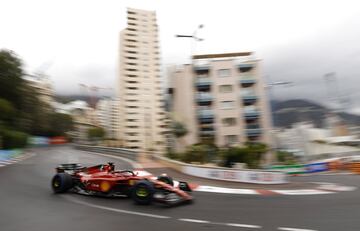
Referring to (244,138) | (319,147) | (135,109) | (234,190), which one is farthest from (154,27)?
(234,190)

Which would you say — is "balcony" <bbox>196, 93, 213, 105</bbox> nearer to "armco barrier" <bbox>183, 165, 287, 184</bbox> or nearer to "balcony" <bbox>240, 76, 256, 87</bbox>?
"balcony" <bbox>240, 76, 256, 87</bbox>

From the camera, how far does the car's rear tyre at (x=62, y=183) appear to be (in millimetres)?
11289

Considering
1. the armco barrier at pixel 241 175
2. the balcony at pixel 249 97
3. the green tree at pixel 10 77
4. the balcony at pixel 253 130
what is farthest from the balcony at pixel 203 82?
the armco barrier at pixel 241 175

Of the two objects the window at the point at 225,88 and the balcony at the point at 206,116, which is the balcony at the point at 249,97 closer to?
the window at the point at 225,88

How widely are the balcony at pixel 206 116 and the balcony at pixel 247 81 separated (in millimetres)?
5648

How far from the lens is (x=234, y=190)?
1314 centimetres

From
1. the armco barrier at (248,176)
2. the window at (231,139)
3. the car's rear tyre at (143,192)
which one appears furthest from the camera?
the window at (231,139)

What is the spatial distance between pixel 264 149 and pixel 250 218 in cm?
1540

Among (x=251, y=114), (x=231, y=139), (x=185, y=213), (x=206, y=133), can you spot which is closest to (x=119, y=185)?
(x=185, y=213)

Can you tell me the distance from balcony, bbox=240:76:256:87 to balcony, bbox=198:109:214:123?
18.5ft

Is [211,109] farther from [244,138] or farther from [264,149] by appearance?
→ [264,149]

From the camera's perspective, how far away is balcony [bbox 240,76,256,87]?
47844mm

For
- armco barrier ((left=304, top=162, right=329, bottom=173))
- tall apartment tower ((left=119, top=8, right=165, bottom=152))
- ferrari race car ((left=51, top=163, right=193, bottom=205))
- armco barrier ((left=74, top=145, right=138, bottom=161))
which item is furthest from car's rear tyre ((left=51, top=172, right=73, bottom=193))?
tall apartment tower ((left=119, top=8, right=165, bottom=152))

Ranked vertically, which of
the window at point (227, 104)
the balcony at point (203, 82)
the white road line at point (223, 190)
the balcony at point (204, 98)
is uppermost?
the balcony at point (203, 82)
